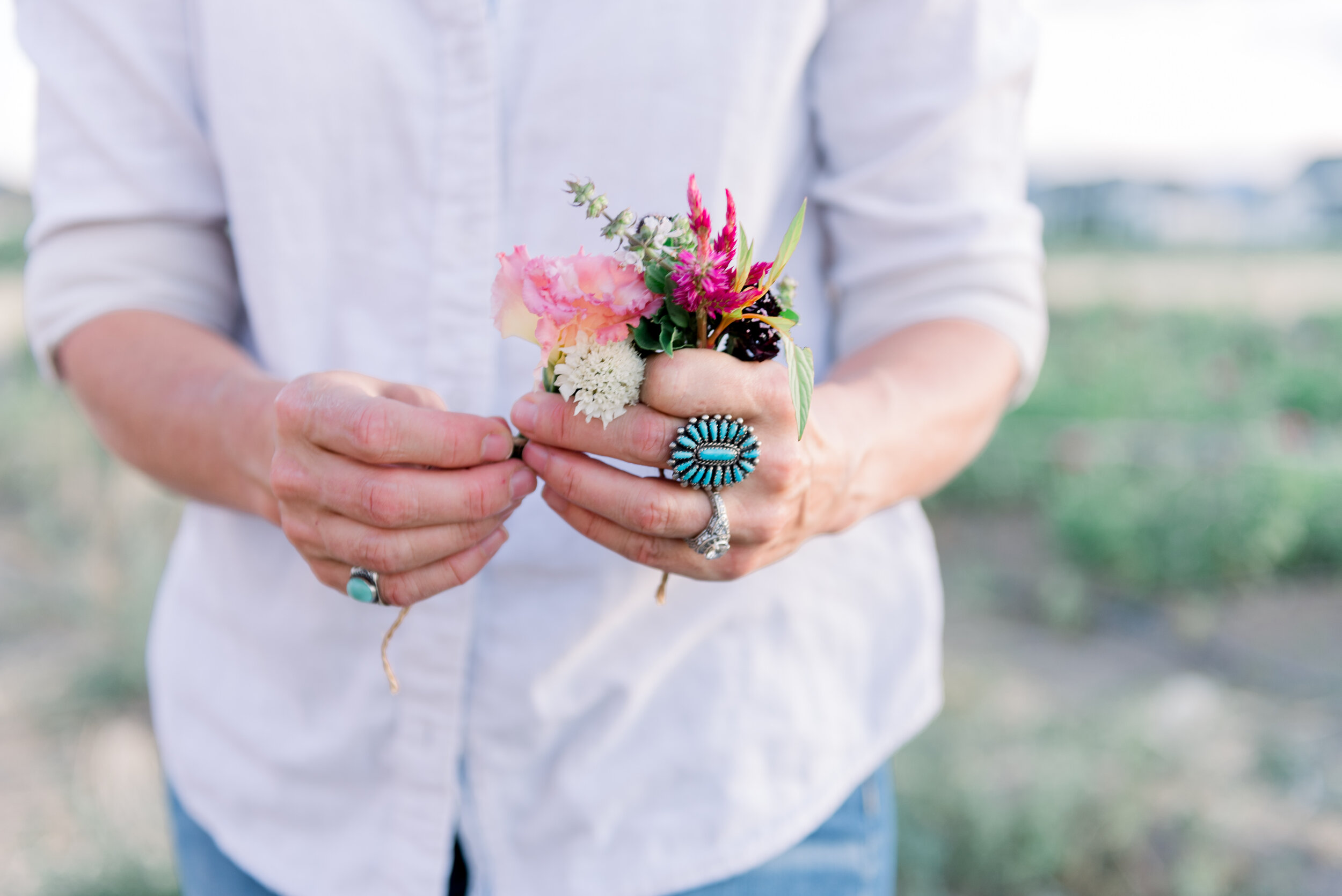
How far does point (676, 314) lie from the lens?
0.96 meters

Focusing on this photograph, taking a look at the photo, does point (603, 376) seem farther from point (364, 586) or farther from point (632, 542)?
point (364, 586)

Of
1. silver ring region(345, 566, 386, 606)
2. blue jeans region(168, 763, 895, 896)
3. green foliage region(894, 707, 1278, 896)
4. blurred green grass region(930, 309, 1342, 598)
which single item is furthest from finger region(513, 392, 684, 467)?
blurred green grass region(930, 309, 1342, 598)

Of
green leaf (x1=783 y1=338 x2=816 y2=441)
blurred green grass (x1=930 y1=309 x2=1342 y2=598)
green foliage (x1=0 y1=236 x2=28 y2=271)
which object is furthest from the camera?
green foliage (x1=0 y1=236 x2=28 y2=271)

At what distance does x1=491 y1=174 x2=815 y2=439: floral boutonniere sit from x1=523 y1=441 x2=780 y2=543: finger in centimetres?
7

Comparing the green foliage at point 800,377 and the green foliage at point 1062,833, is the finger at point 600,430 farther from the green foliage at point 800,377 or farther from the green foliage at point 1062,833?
the green foliage at point 1062,833

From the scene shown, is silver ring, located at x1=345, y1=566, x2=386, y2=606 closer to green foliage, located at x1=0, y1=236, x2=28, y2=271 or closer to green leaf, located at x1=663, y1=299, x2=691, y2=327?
green leaf, located at x1=663, y1=299, x2=691, y2=327

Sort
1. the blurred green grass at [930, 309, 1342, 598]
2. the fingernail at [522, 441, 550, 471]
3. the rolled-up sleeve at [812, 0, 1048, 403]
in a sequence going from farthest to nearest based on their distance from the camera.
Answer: the blurred green grass at [930, 309, 1342, 598] < the rolled-up sleeve at [812, 0, 1048, 403] < the fingernail at [522, 441, 550, 471]

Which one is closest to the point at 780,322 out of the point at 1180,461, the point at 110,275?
the point at 110,275

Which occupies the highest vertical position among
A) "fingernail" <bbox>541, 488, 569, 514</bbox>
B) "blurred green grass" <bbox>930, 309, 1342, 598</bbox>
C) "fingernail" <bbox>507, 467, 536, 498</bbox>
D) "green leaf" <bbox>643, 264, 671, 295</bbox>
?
"green leaf" <bbox>643, 264, 671, 295</bbox>

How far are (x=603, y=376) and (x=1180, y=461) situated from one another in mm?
5403

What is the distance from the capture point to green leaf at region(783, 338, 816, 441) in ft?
2.99

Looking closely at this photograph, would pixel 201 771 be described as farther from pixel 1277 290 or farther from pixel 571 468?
pixel 1277 290

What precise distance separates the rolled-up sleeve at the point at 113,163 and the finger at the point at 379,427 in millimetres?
511

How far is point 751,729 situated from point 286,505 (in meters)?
0.66
